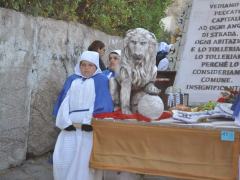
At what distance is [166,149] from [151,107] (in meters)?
0.46

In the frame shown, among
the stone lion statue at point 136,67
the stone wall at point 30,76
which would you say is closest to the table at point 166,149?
the stone lion statue at point 136,67

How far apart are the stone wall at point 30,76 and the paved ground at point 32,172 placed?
0.30 feet

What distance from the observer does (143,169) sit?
4.23m

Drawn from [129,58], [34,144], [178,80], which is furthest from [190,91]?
[34,144]

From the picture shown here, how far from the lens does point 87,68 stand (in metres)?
5.04

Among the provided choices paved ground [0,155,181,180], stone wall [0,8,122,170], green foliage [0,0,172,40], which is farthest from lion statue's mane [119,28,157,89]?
green foliage [0,0,172,40]

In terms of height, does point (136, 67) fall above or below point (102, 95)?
above

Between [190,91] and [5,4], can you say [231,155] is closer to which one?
[190,91]

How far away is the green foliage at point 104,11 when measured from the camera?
22.2ft

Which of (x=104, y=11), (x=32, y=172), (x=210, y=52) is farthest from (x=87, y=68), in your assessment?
(x=104, y=11)

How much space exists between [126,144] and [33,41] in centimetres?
273

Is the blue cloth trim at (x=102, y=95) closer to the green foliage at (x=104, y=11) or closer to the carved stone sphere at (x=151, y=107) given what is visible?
the carved stone sphere at (x=151, y=107)

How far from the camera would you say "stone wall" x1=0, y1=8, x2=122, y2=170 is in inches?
243

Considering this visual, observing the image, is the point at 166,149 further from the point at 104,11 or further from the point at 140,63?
the point at 104,11
